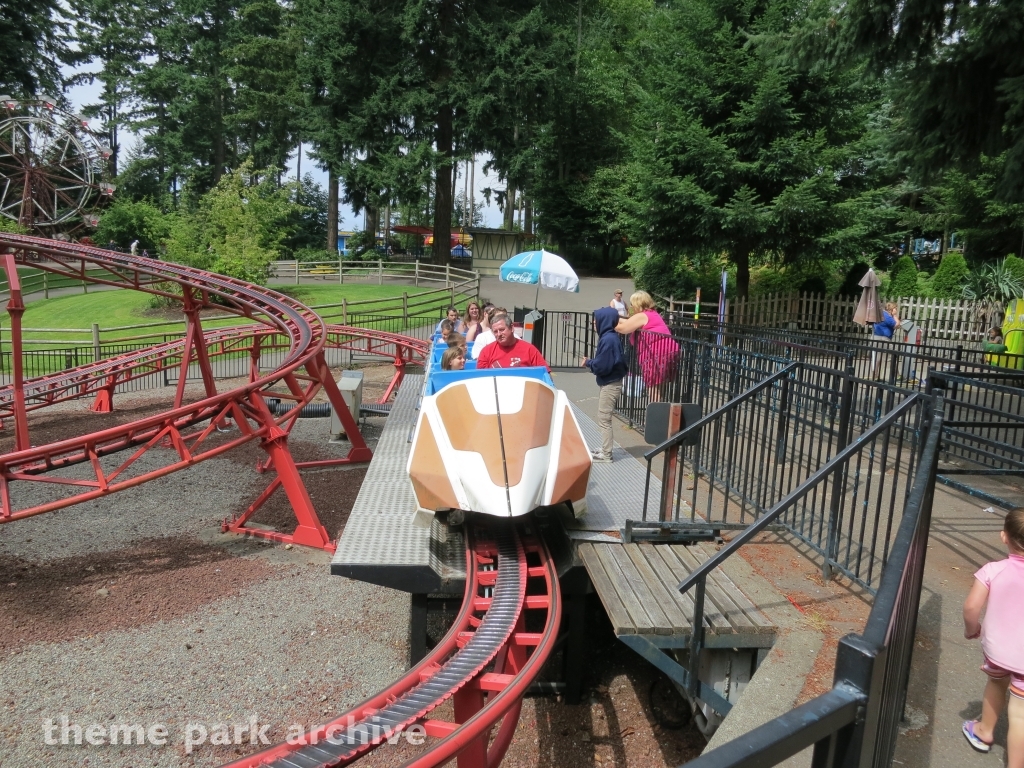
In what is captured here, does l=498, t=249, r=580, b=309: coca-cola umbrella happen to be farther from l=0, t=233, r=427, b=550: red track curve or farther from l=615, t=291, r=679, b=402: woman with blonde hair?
l=615, t=291, r=679, b=402: woman with blonde hair

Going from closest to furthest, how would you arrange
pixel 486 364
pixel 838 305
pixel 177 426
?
pixel 486 364 < pixel 177 426 < pixel 838 305

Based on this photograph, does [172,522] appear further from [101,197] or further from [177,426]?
[101,197]

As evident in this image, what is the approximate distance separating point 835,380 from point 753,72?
54.5 feet

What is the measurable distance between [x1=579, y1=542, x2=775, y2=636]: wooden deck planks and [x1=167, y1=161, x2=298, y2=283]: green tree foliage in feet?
83.0

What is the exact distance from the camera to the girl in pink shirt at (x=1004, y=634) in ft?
9.75

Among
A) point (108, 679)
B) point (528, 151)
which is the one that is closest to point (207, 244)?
point (528, 151)

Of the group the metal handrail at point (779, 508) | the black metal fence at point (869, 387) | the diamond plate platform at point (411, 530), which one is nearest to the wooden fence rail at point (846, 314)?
the black metal fence at point (869, 387)

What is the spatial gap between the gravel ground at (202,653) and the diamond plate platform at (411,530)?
1.06m

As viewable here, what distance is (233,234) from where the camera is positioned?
28734 millimetres

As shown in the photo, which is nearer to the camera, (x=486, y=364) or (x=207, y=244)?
(x=486, y=364)

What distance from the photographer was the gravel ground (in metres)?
4.94

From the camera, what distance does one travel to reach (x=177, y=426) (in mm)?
8008

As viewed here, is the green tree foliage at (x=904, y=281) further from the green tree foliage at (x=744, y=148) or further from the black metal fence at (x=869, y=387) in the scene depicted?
the black metal fence at (x=869, y=387)

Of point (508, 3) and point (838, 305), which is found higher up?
point (508, 3)
